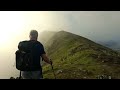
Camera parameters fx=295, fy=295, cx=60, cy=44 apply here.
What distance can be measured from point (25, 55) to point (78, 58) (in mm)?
27522

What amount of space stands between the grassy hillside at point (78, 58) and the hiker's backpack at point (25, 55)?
14.8 metres

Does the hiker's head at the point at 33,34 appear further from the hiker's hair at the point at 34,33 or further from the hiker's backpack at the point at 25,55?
the hiker's backpack at the point at 25,55

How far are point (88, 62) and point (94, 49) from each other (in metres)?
5.24

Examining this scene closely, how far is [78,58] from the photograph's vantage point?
3584 centimetres

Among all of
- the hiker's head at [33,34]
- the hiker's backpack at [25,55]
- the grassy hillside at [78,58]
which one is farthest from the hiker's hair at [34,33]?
the grassy hillside at [78,58]

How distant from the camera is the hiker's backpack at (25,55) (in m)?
8.54

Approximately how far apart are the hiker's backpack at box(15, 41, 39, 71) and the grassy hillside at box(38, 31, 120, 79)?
1477cm

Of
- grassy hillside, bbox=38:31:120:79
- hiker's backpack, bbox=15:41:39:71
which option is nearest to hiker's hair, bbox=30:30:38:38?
hiker's backpack, bbox=15:41:39:71

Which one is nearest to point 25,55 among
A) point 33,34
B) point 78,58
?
point 33,34

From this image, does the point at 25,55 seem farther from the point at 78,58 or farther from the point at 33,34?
the point at 78,58

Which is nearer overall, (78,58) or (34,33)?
(34,33)

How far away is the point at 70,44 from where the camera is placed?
45500mm

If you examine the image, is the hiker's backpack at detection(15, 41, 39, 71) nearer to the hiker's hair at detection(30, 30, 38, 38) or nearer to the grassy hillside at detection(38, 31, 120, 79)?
the hiker's hair at detection(30, 30, 38, 38)
